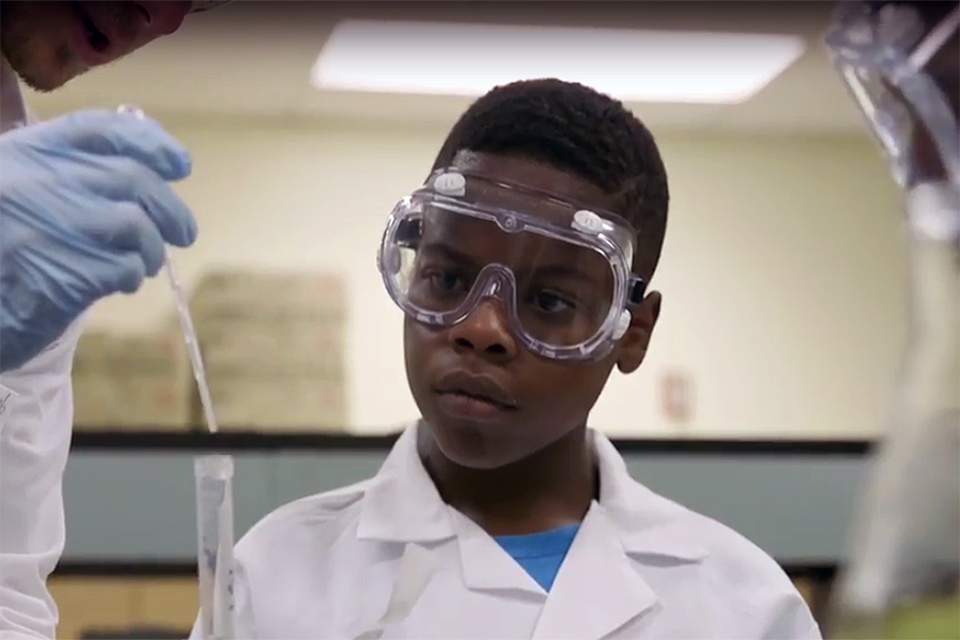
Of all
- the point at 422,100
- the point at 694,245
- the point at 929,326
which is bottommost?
the point at 694,245

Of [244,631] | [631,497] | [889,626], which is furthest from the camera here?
[631,497]

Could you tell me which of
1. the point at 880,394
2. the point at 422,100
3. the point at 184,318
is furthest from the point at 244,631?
the point at 880,394

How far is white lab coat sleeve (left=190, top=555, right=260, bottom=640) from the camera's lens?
3.35 ft

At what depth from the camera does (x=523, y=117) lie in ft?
3.67

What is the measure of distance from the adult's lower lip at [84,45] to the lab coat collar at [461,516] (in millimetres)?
488

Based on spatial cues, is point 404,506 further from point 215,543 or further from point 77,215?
point 77,215

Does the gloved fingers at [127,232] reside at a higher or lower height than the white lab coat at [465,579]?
higher

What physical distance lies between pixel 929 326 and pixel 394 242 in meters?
0.50

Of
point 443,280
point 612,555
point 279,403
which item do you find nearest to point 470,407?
point 443,280

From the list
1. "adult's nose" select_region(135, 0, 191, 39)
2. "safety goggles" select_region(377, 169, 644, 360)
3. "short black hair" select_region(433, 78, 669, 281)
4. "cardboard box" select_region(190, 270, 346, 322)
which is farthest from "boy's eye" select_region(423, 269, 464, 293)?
"cardboard box" select_region(190, 270, 346, 322)

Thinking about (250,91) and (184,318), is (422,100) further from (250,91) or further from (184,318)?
(184,318)

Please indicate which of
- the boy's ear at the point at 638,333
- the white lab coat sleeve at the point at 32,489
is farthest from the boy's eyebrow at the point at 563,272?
the white lab coat sleeve at the point at 32,489

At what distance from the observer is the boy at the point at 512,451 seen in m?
1.05

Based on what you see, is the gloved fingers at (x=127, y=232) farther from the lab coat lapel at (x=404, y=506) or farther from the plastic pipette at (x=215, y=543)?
the lab coat lapel at (x=404, y=506)
